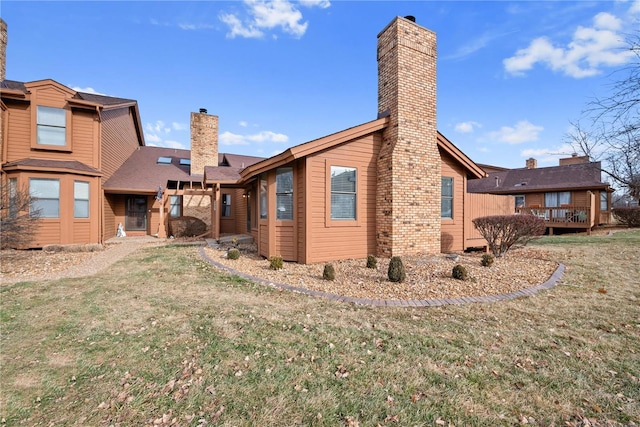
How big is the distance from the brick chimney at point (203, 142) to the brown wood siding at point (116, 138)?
12.4 feet

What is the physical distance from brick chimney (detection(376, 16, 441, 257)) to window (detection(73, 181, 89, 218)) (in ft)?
41.7

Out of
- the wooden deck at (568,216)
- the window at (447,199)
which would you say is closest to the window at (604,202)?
the wooden deck at (568,216)

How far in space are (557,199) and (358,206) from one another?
20.2 meters

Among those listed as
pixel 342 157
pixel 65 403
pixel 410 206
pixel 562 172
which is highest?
pixel 562 172

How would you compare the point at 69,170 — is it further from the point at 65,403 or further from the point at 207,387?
the point at 207,387

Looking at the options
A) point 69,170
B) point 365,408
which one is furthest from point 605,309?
point 69,170

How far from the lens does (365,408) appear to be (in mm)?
2234

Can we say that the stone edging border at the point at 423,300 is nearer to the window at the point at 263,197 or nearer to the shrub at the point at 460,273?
the shrub at the point at 460,273

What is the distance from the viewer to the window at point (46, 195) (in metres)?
10.7

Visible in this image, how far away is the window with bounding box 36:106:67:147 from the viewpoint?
36.7ft

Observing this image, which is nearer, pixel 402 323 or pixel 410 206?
pixel 402 323

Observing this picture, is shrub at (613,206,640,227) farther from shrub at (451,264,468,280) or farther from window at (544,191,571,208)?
shrub at (451,264,468,280)

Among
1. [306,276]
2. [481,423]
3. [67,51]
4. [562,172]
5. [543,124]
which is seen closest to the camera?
[481,423]

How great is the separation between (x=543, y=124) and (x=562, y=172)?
15.4 m
